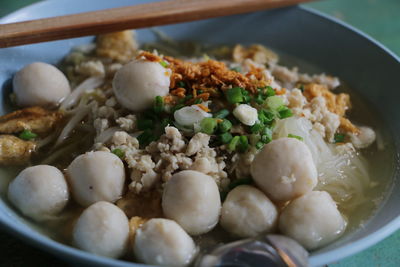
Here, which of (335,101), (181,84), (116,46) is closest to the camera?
(181,84)

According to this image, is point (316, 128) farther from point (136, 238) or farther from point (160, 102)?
point (136, 238)

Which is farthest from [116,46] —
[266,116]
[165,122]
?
[266,116]

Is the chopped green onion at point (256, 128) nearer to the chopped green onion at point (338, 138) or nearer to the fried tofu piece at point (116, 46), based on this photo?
the chopped green onion at point (338, 138)

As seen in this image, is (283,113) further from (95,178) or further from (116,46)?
(116,46)

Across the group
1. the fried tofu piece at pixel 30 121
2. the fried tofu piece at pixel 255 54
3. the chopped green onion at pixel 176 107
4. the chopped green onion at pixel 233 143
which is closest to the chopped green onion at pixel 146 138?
the chopped green onion at pixel 176 107

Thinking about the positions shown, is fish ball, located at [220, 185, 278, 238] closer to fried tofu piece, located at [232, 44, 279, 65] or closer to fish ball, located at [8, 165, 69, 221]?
fish ball, located at [8, 165, 69, 221]

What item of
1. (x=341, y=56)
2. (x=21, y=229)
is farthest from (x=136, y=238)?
(x=341, y=56)

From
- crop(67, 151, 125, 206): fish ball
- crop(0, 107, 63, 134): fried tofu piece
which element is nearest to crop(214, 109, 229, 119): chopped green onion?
crop(67, 151, 125, 206): fish ball
